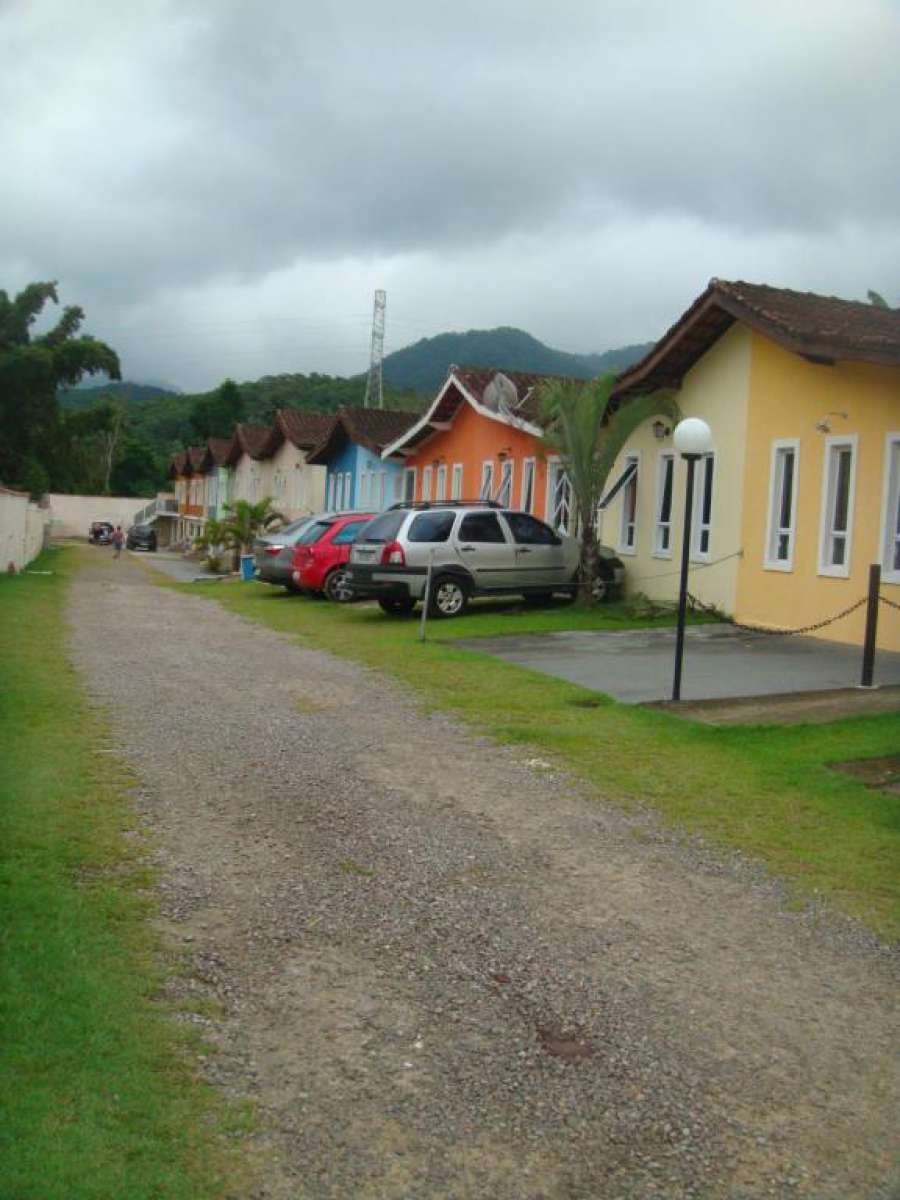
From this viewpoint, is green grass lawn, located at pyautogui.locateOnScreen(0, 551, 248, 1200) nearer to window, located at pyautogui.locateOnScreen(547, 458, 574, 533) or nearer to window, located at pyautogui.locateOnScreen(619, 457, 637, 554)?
window, located at pyautogui.locateOnScreen(619, 457, 637, 554)

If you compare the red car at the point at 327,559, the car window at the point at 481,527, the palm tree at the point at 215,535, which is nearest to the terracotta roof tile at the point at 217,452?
the palm tree at the point at 215,535

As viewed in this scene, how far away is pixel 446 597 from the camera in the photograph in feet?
65.3

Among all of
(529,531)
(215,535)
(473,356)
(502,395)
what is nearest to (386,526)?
(529,531)

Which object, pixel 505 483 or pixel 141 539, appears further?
pixel 141 539

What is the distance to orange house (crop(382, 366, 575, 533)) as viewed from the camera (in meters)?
25.5

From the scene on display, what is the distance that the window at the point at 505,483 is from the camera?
2762cm

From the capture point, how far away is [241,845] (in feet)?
21.5

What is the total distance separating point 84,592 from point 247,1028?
23065 mm

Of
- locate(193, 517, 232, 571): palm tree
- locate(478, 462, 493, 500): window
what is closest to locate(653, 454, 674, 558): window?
locate(478, 462, 493, 500): window

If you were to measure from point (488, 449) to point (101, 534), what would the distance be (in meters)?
50.7

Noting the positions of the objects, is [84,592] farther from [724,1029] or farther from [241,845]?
[724,1029]

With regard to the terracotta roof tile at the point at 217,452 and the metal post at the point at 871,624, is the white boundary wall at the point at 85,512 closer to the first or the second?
the terracotta roof tile at the point at 217,452

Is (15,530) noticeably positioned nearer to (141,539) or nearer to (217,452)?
(217,452)

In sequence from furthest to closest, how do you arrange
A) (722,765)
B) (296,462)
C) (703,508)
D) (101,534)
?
1. (101,534)
2. (296,462)
3. (703,508)
4. (722,765)
